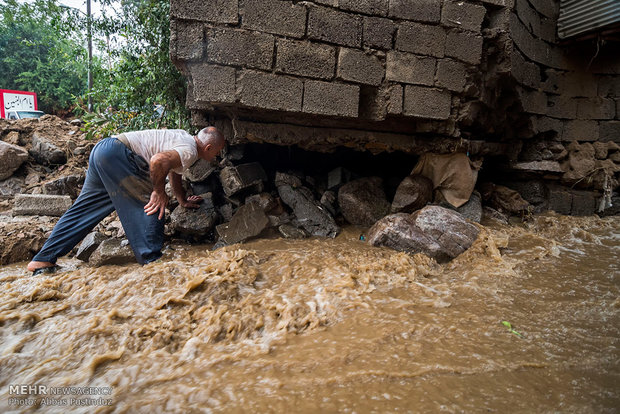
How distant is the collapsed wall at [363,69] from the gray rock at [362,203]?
0.60 metres

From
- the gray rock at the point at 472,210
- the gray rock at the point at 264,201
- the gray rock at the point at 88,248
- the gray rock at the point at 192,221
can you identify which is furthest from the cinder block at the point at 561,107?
the gray rock at the point at 88,248

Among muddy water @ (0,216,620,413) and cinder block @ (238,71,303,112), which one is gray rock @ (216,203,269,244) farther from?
cinder block @ (238,71,303,112)

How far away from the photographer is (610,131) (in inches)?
208

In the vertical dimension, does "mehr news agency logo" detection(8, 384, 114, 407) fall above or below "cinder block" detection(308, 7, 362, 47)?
below

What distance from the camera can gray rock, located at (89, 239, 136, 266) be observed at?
3.21 meters

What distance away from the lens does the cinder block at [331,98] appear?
3.29 metres

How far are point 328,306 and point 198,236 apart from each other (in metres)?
2.38

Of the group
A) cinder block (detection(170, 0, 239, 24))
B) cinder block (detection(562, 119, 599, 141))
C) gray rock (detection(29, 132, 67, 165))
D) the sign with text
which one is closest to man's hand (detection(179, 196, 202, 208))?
cinder block (detection(170, 0, 239, 24))

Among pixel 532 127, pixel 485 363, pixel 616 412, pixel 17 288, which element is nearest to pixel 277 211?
pixel 17 288

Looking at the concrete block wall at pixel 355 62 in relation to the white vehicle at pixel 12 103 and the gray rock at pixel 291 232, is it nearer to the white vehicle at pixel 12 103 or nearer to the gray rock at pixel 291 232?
the gray rock at pixel 291 232

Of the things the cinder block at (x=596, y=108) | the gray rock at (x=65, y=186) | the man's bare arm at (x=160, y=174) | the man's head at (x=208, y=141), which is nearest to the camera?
the man's bare arm at (x=160, y=174)

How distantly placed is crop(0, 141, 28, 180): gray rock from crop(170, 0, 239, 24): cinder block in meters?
5.19

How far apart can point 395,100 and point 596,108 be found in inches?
176

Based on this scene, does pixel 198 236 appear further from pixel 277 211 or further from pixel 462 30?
pixel 462 30
